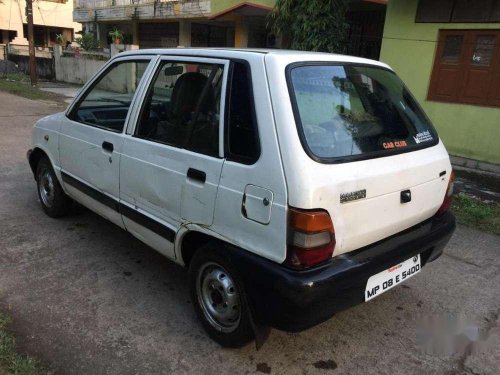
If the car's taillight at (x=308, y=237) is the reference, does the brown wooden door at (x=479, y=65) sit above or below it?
above

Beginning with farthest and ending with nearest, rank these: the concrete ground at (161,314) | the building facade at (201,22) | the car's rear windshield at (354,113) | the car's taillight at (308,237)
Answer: the building facade at (201,22), the concrete ground at (161,314), the car's rear windshield at (354,113), the car's taillight at (308,237)

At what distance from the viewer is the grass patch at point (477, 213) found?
15.8 feet

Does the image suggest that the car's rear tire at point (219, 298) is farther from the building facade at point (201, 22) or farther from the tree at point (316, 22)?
the building facade at point (201, 22)

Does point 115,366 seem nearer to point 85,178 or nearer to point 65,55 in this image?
point 85,178

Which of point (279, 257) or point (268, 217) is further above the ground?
point (268, 217)

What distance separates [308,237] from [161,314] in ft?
4.38

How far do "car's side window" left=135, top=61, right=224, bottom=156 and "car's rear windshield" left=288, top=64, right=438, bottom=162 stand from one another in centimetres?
52

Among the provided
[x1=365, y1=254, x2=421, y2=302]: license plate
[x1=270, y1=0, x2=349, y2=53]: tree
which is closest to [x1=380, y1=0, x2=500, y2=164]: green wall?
[x1=270, y1=0, x2=349, y2=53]: tree

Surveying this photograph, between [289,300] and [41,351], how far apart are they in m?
1.47

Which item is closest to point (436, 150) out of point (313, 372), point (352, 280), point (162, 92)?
point (352, 280)

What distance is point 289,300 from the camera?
6.95 feet

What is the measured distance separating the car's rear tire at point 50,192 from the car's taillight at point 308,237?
2.82 meters

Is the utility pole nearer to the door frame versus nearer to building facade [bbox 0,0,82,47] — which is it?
the door frame

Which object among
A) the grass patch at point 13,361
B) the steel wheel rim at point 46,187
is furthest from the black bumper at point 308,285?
the steel wheel rim at point 46,187
